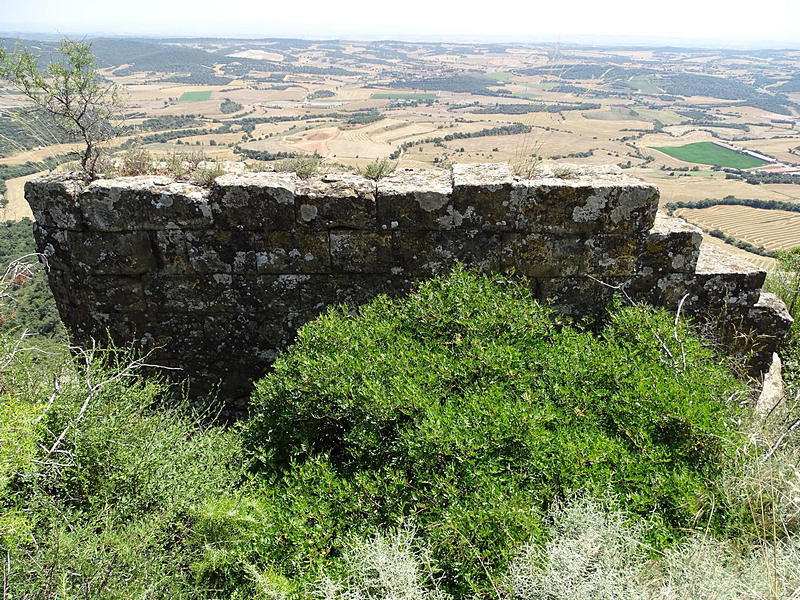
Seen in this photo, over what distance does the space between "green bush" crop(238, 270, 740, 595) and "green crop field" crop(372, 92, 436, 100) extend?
57.4 m

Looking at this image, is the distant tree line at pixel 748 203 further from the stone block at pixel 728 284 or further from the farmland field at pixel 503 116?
the stone block at pixel 728 284

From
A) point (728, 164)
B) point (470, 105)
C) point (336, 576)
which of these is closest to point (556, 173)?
point (336, 576)

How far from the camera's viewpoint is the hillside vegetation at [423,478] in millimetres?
2074

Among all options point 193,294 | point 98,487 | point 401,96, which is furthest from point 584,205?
point 401,96

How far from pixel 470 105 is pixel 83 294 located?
46275 mm

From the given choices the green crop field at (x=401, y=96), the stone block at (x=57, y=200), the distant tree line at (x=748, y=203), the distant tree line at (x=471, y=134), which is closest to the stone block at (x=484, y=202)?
the stone block at (x=57, y=200)

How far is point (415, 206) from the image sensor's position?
406 centimetres

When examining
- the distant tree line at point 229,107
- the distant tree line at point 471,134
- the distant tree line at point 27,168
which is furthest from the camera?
the distant tree line at point 229,107

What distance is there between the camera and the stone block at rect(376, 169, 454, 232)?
4031 millimetres

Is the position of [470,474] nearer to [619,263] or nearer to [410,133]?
[619,263]

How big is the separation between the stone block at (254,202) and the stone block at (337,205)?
9cm

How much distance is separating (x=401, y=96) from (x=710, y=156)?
3402cm

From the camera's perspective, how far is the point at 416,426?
2557 mm

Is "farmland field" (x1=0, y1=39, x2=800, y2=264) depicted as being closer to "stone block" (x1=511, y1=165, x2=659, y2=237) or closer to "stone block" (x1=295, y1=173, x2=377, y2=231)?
"stone block" (x1=295, y1=173, x2=377, y2=231)
